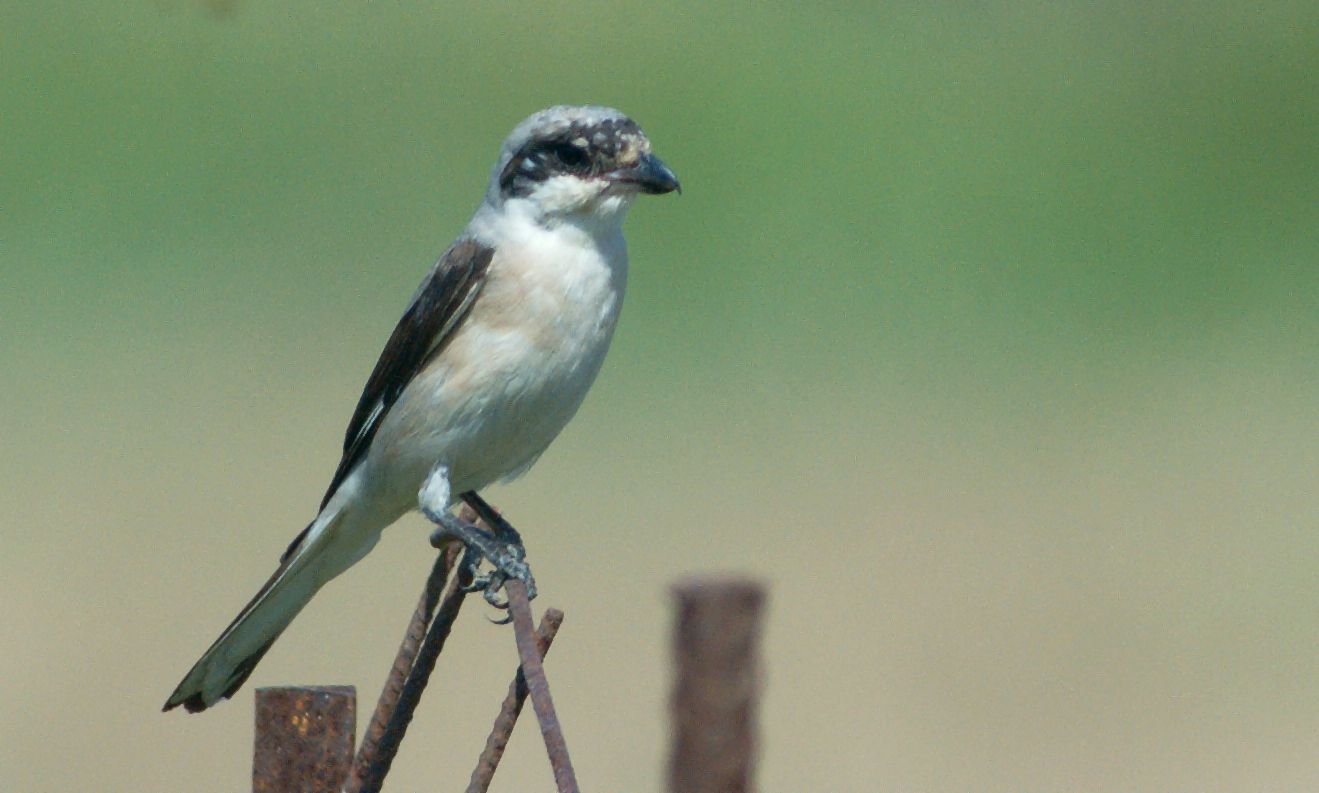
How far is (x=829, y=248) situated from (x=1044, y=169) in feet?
7.34

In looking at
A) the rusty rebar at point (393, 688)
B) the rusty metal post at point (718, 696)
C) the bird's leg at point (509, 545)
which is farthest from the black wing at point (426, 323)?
the rusty metal post at point (718, 696)

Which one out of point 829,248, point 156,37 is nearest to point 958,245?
point 829,248

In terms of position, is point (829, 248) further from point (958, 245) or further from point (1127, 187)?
point (1127, 187)

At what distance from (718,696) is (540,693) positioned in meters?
0.22

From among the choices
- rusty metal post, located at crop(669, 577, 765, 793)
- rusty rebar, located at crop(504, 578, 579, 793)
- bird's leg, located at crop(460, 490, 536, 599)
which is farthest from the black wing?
rusty metal post, located at crop(669, 577, 765, 793)

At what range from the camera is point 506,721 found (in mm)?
2271

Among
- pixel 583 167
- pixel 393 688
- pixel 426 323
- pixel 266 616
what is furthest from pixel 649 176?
pixel 393 688

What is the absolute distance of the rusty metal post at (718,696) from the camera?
6.38ft

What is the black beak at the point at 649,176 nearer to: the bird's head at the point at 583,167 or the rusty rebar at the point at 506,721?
the bird's head at the point at 583,167

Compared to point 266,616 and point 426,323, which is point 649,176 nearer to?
point 426,323

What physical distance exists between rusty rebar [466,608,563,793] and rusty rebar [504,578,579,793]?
0.02 metres

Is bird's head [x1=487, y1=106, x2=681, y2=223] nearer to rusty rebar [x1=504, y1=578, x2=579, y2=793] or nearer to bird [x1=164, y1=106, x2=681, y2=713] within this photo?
bird [x1=164, y1=106, x2=681, y2=713]

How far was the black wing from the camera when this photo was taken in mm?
3916

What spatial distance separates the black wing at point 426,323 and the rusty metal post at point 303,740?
5.14ft
